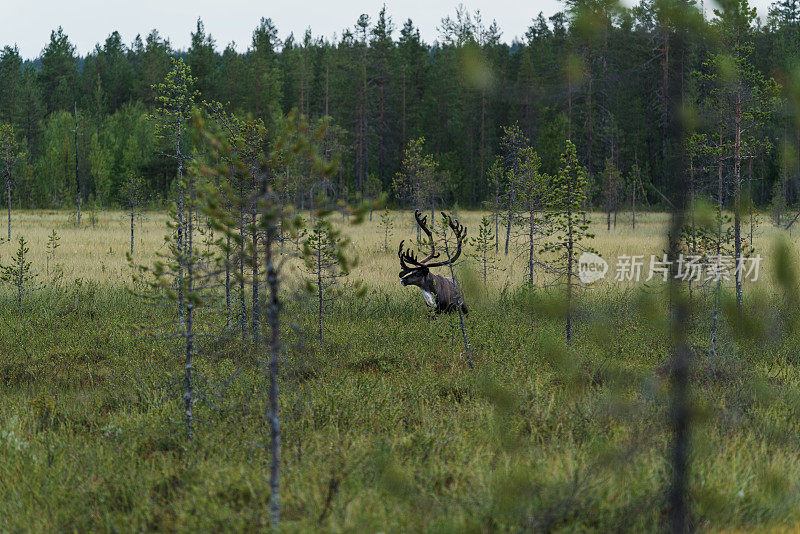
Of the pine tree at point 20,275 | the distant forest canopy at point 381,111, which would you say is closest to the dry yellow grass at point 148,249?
the pine tree at point 20,275

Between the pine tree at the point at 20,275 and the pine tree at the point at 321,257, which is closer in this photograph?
the pine tree at the point at 321,257

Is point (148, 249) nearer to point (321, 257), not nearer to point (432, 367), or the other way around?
point (321, 257)

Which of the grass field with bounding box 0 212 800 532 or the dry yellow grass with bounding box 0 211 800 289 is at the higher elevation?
the dry yellow grass with bounding box 0 211 800 289

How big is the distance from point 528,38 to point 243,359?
59.9 m

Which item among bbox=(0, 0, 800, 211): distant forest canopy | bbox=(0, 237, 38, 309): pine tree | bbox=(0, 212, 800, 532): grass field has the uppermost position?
bbox=(0, 0, 800, 211): distant forest canopy

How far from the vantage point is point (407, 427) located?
5.85 m

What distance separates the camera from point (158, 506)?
13.9 feet

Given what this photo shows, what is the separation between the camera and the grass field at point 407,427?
3.92 meters

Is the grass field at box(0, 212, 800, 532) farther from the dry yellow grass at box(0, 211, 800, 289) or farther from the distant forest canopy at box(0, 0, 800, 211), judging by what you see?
the distant forest canopy at box(0, 0, 800, 211)

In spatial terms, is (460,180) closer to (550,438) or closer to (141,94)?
(141,94)

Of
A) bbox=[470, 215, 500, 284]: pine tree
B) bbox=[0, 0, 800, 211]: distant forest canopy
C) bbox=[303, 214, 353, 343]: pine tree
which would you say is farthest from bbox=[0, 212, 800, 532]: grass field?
bbox=[0, 0, 800, 211]: distant forest canopy

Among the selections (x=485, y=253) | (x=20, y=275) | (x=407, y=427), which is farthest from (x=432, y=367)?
(x=485, y=253)

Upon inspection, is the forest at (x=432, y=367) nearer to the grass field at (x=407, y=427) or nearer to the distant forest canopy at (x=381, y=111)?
the grass field at (x=407, y=427)

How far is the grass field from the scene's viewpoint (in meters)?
3.92
